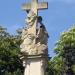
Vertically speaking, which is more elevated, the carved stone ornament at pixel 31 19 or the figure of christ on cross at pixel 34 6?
the figure of christ on cross at pixel 34 6

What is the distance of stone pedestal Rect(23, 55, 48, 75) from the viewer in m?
21.2

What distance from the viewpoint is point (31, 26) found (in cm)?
2194

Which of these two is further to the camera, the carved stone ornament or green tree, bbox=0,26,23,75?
green tree, bbox=0,26,23,75

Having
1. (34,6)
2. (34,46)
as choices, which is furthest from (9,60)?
(34,46)

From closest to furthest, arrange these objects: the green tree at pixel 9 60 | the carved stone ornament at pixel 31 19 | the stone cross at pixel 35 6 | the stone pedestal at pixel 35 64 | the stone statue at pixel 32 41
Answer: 1. the stone pedestal at pixel 35 64
2. the stone statue at pixel 32 41
3. the carved stone ornament at pixel 31 19
4. the stone cross at pixel 35 6
5. the green tree at pixel 9 60

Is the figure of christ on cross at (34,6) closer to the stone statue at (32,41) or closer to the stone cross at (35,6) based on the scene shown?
the stone cross at (35,6)

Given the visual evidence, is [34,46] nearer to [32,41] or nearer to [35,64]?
[32,41]

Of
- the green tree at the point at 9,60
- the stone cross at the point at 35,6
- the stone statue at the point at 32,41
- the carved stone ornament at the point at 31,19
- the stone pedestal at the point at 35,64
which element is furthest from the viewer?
the green tree at the point at 9,60

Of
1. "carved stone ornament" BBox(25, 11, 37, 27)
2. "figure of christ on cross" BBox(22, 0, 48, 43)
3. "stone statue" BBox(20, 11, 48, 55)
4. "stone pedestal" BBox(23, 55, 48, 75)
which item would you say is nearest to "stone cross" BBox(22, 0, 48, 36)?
"figure of christ on cross" BBox(22, 0, 48, 43)

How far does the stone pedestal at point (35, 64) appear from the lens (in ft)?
69.6

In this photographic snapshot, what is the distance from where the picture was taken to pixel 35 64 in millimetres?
21328

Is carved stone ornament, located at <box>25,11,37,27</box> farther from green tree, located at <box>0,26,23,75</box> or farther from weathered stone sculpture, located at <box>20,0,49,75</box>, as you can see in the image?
green tree, located at <box>0,26,23,75</box>

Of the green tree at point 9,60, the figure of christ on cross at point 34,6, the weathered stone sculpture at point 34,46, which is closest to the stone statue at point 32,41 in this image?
the weathered stone sculpture at point 34,46

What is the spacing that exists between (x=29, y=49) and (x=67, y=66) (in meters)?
1.89
